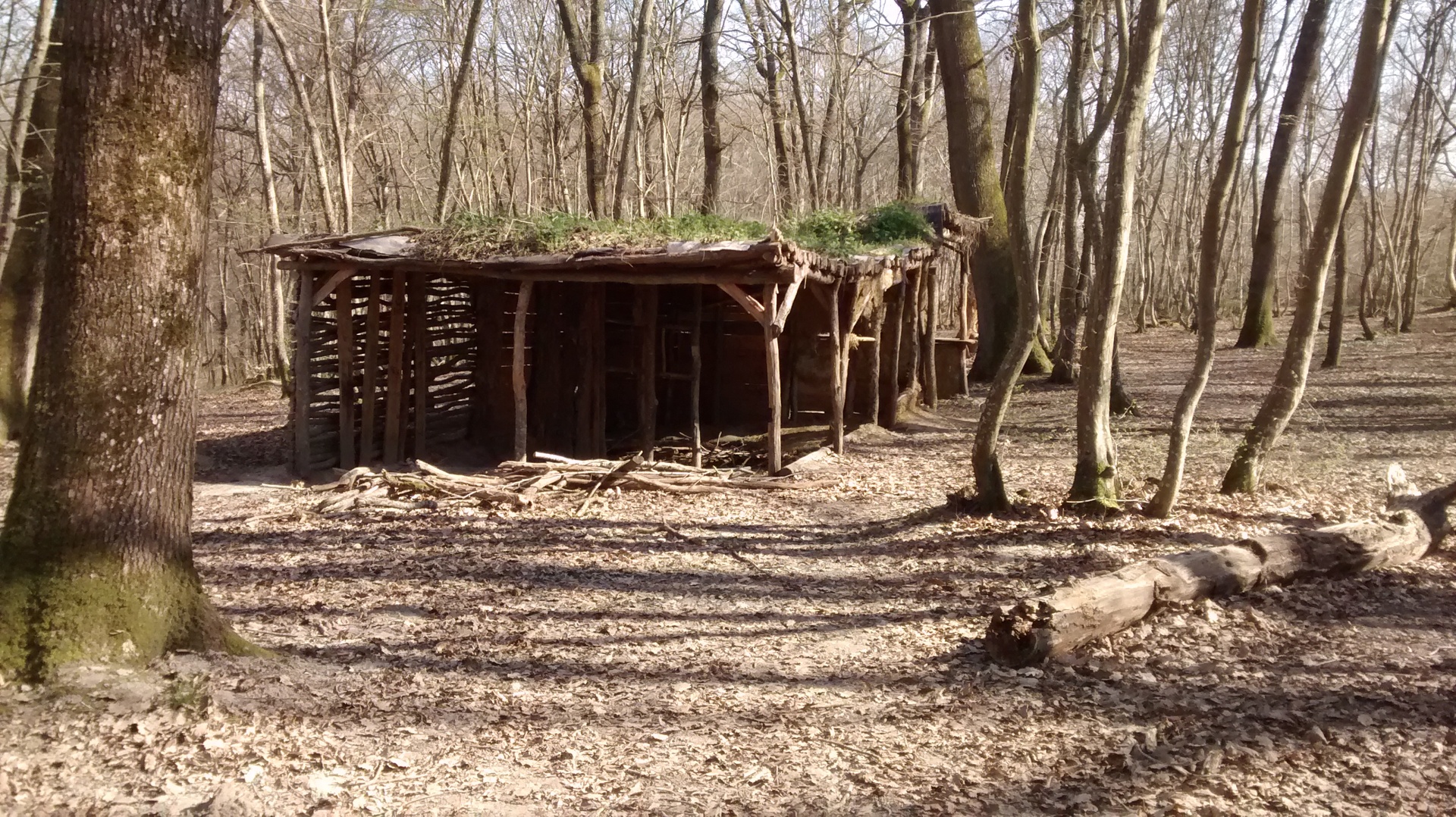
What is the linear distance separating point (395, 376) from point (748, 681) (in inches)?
325

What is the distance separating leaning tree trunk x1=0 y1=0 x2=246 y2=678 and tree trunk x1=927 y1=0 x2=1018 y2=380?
45.6 ft

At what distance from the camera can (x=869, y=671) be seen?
5223 mm

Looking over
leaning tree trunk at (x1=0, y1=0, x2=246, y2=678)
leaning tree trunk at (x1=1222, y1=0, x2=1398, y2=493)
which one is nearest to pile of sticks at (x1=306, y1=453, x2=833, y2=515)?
leaning tree trunk at (x1=1222, y1=0, x2=1398, y2=493)

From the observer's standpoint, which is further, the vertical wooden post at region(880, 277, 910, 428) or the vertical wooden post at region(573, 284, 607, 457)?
the vertical wooden post at region(880, 277, 910, 428)

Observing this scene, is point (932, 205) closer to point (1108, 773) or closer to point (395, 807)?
point (1108, 773)

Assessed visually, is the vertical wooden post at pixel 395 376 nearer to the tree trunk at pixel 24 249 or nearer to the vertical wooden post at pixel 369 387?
the vertical wooden post at pixel 369 387

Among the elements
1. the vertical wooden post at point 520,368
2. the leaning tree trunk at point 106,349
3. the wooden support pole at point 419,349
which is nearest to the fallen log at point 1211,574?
the leaning tree trunk at point 106,349

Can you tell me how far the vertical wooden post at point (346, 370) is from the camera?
38.1 feet

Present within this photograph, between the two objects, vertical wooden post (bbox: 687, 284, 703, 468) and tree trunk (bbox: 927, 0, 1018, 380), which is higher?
tree trunk (bbox: 927, 0, 1018, 380)

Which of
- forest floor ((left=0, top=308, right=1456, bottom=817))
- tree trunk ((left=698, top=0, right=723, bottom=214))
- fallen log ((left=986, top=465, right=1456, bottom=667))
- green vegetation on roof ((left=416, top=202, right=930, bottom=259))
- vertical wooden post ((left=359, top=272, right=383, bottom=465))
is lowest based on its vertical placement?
forest floor ((left=0, top=308, right=1456, bottom=817))

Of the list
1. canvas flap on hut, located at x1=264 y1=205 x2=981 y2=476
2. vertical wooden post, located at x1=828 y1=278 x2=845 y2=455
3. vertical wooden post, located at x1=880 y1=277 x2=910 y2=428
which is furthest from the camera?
vertical wooden post, located at x1=880 y1=277 x2=910 y2=428

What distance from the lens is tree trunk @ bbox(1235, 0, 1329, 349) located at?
16188 mm

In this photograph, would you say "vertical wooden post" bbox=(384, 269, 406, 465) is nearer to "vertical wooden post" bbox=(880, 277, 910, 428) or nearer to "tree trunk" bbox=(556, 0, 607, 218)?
"tree trunk" bbox=(556, 0, 607, 218)

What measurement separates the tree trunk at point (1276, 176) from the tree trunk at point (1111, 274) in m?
8.67
